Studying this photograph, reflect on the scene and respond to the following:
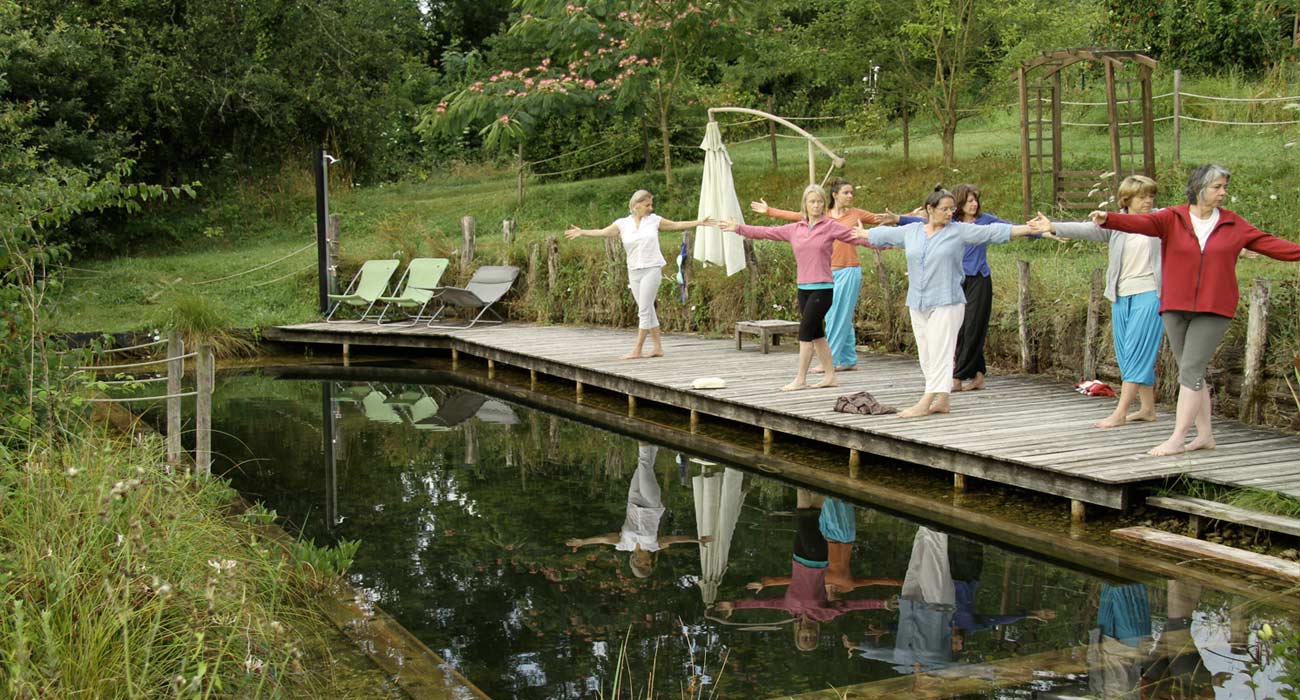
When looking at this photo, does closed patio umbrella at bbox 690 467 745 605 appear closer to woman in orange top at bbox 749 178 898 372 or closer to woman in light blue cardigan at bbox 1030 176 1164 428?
woman in orange top at bbox 749 178 898 372

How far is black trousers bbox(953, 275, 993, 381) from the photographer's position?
9.39 meters

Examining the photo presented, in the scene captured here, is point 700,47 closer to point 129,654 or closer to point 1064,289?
point 1064,289

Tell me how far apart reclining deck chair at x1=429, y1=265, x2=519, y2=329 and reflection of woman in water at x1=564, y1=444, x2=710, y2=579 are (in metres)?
7.09

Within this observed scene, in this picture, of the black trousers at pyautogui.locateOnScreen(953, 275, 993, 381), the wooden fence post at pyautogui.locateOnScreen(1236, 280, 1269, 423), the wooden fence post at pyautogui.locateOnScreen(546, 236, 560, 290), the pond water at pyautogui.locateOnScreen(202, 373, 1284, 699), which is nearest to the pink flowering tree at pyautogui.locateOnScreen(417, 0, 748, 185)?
the wooden fence post at pyautogui.locateOnScreen(546, 236, 560, 290)

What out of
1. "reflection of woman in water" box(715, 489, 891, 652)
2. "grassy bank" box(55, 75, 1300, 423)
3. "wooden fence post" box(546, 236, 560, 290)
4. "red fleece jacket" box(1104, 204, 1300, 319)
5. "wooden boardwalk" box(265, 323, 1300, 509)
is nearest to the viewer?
"reflection of woman in water" box(715, 489, 891, 652)

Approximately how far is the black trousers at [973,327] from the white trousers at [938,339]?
730 millimetres

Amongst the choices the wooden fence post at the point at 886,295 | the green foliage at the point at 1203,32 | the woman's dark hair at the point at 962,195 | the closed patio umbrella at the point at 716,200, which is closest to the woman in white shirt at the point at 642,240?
the closed patio umbrella at the point at 716,200

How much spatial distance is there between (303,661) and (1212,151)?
15.6 meters

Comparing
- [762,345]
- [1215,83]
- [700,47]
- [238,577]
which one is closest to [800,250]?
[762,345]

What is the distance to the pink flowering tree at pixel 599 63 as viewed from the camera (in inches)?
717

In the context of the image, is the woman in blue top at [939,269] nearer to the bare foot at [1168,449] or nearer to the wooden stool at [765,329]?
the bare foot at [1168,449]

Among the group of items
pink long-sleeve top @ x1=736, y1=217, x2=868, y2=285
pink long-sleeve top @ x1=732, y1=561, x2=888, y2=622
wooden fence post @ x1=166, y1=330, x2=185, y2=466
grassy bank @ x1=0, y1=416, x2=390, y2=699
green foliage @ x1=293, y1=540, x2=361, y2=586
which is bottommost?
pink long-sleeve top @ x1=732, y1=561, x2=888, y2=622

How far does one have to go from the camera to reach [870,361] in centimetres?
1160

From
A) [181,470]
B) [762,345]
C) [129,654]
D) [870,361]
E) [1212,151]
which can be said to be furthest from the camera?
[1212,151]
